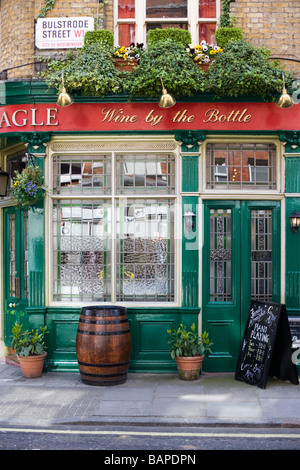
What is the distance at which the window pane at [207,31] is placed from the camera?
923 centimetres

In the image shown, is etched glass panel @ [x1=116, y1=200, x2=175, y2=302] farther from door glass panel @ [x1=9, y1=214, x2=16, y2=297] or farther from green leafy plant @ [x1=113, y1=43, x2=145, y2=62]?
green leafy plant @ [x1=113, y1=43, x2=145, y2=62]

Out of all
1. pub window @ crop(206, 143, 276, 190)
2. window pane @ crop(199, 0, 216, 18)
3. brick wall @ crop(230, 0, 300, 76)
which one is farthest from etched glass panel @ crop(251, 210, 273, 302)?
window pane @ crop(199, 0, 216, 18)

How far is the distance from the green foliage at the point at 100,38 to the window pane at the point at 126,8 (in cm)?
64

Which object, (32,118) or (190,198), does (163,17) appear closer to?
(32,118)

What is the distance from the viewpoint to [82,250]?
9.19 metres

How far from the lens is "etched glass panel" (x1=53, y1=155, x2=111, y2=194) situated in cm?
920

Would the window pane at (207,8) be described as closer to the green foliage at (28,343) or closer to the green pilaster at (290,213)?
the green pilaster at (290,213)

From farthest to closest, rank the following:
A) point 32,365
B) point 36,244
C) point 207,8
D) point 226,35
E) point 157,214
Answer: point 207,8, point 157,214, point 36,244, point 226,35, point 32,365

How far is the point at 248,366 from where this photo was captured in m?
8.34

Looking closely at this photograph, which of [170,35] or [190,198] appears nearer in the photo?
[170,35]

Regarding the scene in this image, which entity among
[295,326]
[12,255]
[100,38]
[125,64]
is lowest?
[295,326]

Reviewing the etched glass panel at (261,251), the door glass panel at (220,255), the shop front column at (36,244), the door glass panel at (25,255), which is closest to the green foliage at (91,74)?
the shop front column at (36,244)

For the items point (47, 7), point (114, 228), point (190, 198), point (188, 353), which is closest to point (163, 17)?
point (47, 7)

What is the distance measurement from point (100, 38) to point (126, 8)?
2.97 ft
